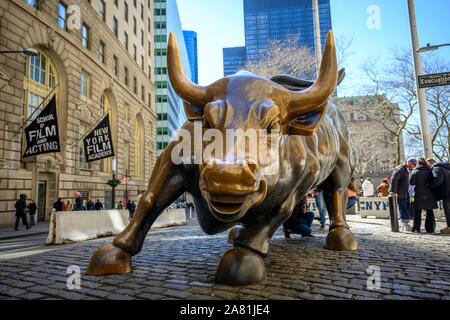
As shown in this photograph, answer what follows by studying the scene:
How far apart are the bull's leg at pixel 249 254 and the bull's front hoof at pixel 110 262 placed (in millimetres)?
957

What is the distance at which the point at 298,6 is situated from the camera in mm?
46031

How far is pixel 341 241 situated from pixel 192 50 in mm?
186639

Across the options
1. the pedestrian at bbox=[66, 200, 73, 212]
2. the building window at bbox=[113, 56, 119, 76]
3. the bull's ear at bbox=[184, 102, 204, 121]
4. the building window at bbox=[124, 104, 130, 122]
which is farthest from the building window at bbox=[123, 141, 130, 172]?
A: the bull's ear at bbox=[184, 102, 204, 121]

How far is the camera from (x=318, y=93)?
9.11 feet

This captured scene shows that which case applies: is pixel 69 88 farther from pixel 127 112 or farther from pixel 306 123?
pixel 306 123

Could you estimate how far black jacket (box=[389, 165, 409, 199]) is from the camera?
8.70m

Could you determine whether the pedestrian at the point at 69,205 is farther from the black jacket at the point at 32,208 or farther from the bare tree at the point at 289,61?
the bare tree at the point at 289,61

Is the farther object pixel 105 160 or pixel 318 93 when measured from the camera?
pixel 105 160

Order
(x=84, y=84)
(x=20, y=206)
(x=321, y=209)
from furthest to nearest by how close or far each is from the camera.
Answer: (x=84, y=84)
(x=20, y=206)
(x=321, y=209)

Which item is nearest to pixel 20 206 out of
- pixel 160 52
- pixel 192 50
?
pixel 160 52

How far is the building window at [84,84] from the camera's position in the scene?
22.0m

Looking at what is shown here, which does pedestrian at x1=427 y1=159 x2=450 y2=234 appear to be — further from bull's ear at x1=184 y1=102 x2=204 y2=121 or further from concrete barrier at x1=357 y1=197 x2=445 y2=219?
bull's ear at x1=184 y1=102 x2=204 y2=121

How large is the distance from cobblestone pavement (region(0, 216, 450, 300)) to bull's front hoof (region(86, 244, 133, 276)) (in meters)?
0.12

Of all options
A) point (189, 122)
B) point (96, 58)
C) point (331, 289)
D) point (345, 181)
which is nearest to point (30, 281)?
point (189, 122)
